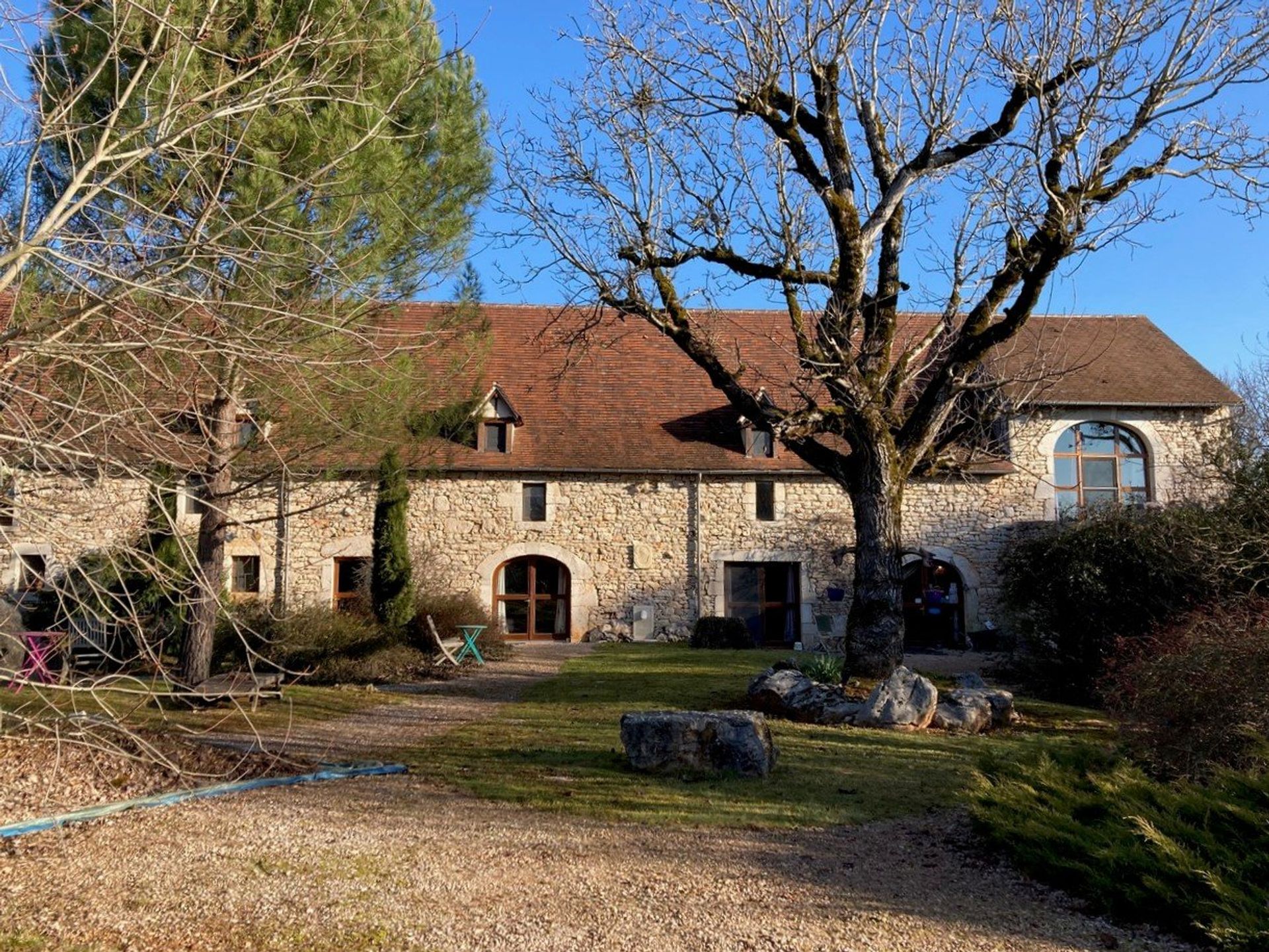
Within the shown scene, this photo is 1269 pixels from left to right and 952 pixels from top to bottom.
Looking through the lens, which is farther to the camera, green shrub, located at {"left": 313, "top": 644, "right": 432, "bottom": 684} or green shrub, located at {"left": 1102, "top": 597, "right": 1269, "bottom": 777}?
green shrub, located at {"left": 313, "top": 644, "right": 432, "bottom": 684}

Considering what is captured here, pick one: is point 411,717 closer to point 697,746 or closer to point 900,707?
point 697,746

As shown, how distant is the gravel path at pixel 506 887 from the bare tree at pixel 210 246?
102cm

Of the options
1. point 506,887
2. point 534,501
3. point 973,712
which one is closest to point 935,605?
point 534,501

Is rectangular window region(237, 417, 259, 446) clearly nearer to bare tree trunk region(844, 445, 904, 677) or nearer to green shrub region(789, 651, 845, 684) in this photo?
bare tree trunk region(844, 445, 904, 677)

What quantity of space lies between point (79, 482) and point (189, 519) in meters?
12.8

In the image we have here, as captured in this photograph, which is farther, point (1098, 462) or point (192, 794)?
point (1098, 462)

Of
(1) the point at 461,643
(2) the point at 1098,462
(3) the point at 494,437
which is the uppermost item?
(3) the point at 494,437

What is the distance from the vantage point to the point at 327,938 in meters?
3.95

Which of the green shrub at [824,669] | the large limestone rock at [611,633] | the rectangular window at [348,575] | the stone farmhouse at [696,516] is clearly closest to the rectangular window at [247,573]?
the stone farmhouse at [696,516]

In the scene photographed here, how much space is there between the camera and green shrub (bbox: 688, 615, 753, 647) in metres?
16.9

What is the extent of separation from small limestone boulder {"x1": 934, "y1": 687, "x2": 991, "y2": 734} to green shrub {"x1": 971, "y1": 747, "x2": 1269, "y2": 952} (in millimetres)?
2826

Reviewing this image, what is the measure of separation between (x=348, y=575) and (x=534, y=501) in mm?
3664

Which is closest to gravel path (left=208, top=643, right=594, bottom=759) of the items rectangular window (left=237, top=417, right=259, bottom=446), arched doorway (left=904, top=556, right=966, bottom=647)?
rectangular window (left=237, top=417, right=259, bottom=446)

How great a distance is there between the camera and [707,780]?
6.75 meters
